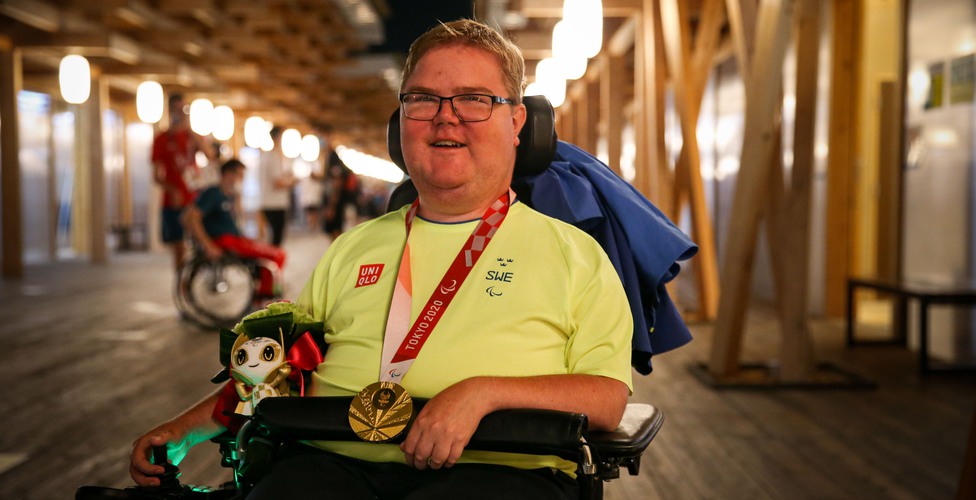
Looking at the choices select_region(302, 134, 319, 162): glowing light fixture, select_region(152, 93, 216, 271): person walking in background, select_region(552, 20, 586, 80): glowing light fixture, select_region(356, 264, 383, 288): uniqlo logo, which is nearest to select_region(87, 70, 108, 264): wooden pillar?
select_region(302, 134, 319, 162): glowing light fixture

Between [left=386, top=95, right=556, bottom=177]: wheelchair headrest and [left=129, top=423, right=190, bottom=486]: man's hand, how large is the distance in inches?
25.6

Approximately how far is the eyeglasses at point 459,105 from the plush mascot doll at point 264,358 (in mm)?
412

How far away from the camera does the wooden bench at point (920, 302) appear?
454 cm

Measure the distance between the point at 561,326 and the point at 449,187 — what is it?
1.05 feet

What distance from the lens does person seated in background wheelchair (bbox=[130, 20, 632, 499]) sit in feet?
4.70

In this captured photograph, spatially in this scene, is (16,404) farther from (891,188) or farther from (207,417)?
(891,188)

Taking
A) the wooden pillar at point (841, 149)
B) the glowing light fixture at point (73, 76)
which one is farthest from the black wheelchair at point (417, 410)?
the glowing light fixture at point (73, 76)

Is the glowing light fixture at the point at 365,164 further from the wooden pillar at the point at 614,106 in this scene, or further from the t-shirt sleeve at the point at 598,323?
the t-shirt sleeve at the point at 598,323

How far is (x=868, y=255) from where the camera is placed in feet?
25.5

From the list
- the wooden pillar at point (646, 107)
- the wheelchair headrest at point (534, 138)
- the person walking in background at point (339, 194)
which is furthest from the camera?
the person walking in background at point (339, 194)

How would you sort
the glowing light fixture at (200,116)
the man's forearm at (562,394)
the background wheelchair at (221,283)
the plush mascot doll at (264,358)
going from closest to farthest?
1. the man's forearm at (562,394)
2. the plush mascot doll at (264,358)
3. the background wheelchair at (221,283)
4. the glowing light fixture at (200,116)

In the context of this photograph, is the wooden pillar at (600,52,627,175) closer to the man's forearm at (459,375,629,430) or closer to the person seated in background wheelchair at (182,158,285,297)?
the person seated in background wheelchair at (182,158,285,297)

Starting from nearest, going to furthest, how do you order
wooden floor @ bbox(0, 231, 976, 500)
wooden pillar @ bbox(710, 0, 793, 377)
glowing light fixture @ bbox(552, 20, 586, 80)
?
wooden floor @ bbox(0, 231, 976, 500) → wooden pillar @ bbox(710, 0, 793, 377) → glowing light fixture @ bbox(552, 20, 586, 80)

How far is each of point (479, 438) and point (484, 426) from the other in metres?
0.02
